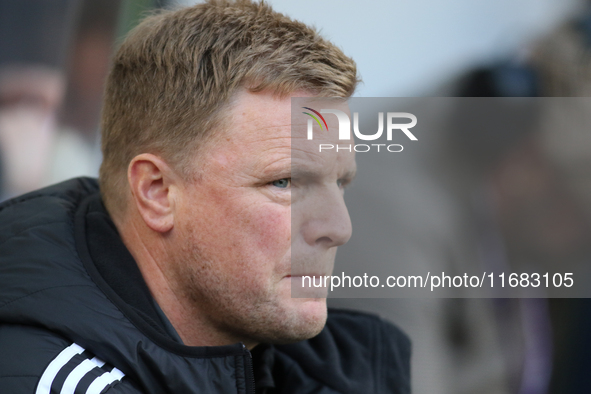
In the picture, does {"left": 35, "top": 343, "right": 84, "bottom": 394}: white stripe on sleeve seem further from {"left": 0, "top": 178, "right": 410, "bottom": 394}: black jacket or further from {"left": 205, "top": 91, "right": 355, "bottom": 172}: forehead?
{"left": 205, "top": 91, "right": 355, "bottom": 172}: forehead

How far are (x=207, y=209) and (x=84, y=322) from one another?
1.10 ft

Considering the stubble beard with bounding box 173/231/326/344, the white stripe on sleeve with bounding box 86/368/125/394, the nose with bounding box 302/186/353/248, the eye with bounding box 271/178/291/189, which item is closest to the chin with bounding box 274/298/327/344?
the stubble beard with bounding box 173/231/326/344

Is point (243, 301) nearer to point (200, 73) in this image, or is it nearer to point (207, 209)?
point (207, 209)

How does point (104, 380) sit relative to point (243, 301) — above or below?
below

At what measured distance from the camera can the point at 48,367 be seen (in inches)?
31.5

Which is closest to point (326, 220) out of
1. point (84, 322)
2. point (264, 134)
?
point (264, 134)

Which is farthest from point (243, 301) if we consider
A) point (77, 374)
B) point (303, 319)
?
point (77, 374)

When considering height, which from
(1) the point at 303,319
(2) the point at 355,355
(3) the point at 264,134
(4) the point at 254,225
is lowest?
(2) the point at 355,355

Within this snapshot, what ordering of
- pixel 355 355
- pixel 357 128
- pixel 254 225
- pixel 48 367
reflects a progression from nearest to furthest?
pixel 48 367, pixel 254 225, pixel 357 128, pixel 355 355

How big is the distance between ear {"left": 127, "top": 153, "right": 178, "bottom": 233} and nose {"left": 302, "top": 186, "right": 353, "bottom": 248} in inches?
12.2

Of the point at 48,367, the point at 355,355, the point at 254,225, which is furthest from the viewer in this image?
the point at 355,355

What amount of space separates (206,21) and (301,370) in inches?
36.1

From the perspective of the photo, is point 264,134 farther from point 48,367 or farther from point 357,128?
point 48,367

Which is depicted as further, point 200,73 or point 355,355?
point 355,355
